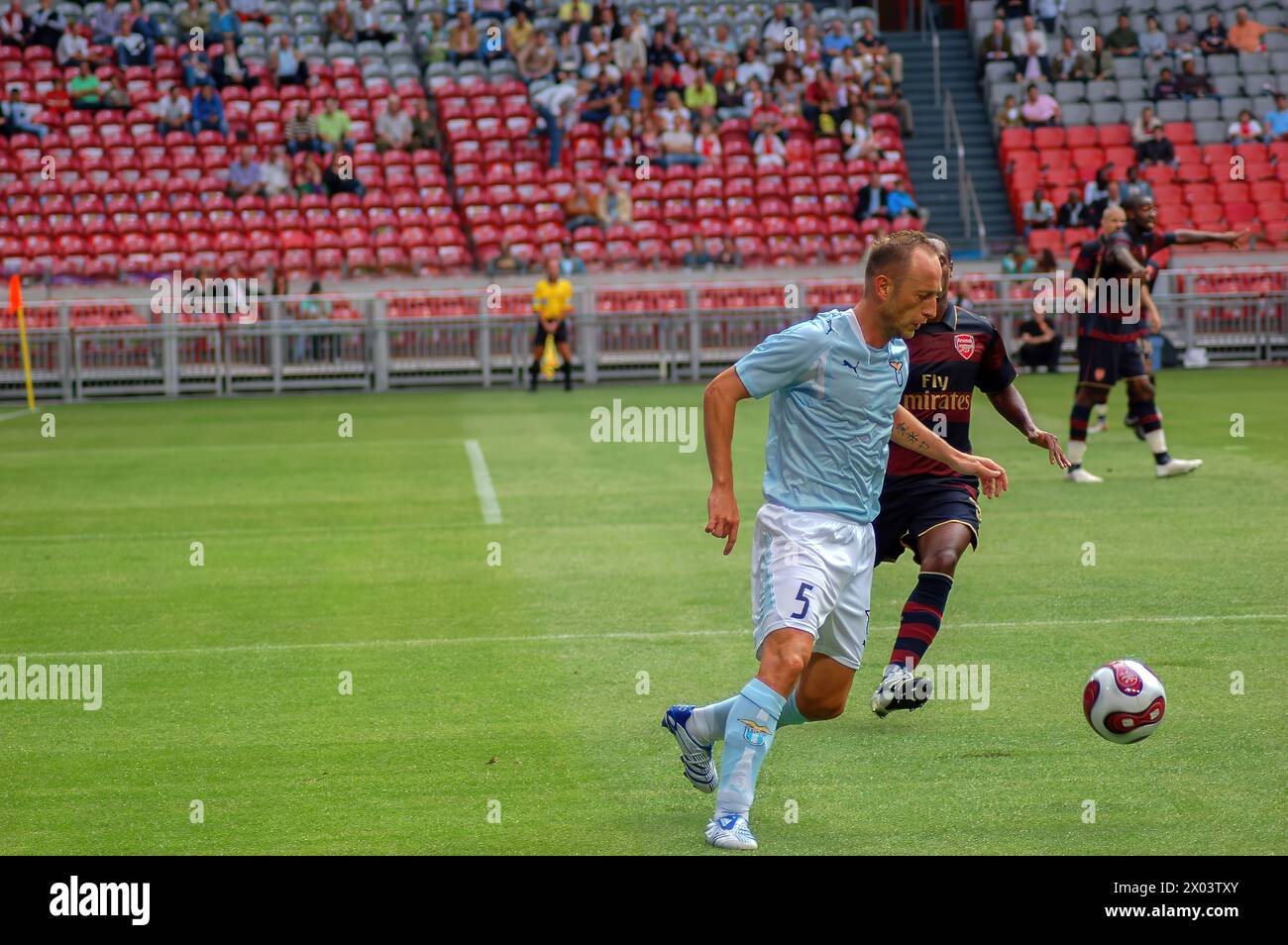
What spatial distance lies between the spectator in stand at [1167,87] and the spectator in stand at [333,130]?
1649 cm

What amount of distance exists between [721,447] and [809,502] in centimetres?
43

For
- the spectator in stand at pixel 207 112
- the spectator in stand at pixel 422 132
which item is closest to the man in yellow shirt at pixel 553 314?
the spectator in stand at pixel 422 132

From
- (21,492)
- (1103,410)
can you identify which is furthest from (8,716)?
(1103,410)

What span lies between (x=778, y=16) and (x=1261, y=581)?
27.5 meters

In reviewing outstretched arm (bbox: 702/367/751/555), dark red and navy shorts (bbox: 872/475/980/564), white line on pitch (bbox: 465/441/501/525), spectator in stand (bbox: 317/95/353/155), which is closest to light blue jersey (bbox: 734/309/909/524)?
outstretched arm (bbox: 702/367/751/555)

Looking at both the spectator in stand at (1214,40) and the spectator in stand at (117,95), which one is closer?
the spectator in stand at (117,95)

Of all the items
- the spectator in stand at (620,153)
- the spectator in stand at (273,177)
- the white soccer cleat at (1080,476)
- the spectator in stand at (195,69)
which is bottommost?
the white soccer cleat at (1080,476)

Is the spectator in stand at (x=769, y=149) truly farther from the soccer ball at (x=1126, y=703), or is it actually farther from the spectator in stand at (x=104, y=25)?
the soccer ball at (x=1126, y=703)

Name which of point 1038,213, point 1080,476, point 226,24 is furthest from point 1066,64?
point 1080,476

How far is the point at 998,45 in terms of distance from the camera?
36.2 m

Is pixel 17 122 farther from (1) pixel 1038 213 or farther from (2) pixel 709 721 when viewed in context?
(2) pixel 709 721

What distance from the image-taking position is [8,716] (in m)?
7.62

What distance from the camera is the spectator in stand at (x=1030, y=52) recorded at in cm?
3550
